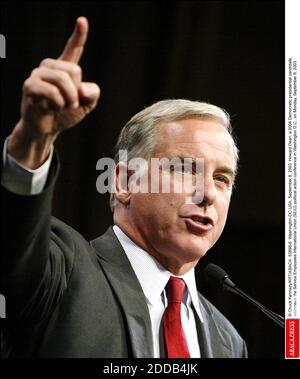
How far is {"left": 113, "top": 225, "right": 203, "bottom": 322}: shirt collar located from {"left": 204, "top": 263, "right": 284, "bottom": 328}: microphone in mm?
122

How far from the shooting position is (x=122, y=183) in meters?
1.37

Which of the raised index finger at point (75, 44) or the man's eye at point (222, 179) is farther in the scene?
the man's eye at point (222, 179)

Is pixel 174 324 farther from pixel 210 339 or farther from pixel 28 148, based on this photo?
pixel 28 148

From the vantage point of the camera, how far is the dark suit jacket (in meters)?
1.01

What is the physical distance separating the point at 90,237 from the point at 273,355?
1.58 feet

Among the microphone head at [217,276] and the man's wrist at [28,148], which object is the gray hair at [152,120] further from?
the man's wrist at [28,148]

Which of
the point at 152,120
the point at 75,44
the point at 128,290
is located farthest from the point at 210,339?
the point at 75,44

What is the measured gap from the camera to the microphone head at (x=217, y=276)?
1.41 metres

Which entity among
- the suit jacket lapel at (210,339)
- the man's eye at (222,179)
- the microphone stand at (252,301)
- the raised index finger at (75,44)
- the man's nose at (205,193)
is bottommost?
the suit jacket lapel at (210,339)

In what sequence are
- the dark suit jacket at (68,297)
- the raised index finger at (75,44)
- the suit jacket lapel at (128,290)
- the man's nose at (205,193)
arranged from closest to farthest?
the raised index finger at (75,44), the dark suit jacket at (68,297), the suit jacket lapel at (128,290), the man's nose at (205,193)

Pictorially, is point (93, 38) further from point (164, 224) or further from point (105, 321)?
point (105, 321)

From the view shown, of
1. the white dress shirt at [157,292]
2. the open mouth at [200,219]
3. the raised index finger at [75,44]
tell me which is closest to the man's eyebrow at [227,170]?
the open mouth at [200,219]

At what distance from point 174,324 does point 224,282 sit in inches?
7.0
